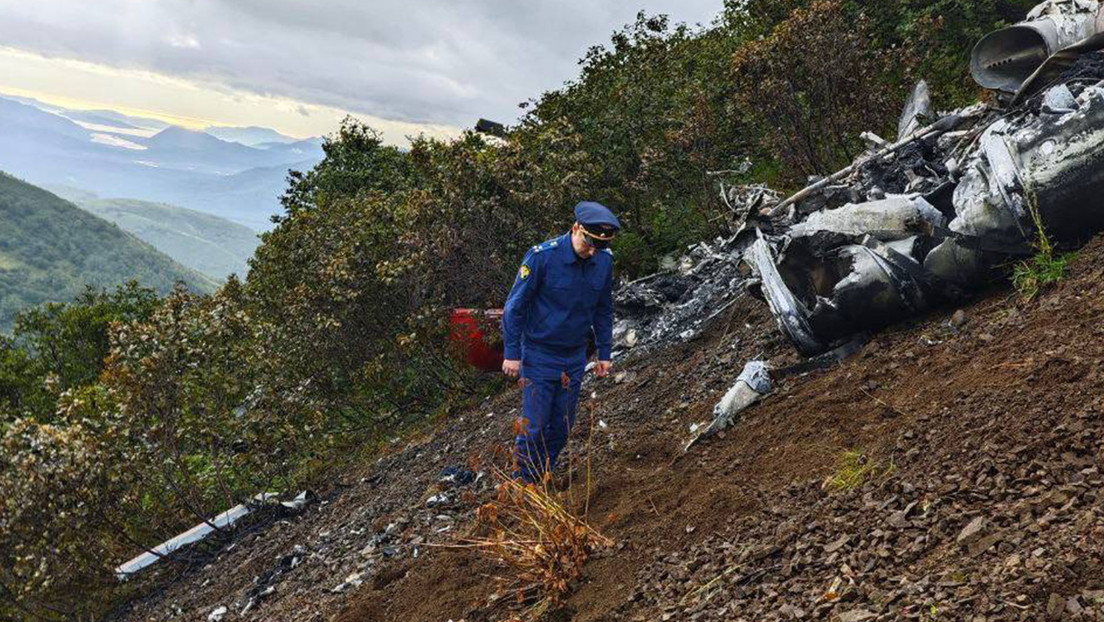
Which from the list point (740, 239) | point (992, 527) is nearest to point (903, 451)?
point (992, 527)

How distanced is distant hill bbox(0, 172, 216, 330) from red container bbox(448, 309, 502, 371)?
148 m

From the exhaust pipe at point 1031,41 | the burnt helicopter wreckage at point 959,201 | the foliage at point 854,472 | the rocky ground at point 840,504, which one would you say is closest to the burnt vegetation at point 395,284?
the rocky ground at point 840,504

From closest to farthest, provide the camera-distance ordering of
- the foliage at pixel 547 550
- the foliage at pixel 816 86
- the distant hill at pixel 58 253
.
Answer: the foliage at pixel 547 550 < the foliage at pixel 816 86 < the distant hill at pixel 58 253

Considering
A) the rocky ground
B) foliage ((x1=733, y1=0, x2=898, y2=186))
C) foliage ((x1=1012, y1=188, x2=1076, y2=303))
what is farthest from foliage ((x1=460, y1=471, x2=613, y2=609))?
foliage ((x1=733, y1=0, x2=898, y2=186))

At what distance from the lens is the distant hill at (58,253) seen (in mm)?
139000

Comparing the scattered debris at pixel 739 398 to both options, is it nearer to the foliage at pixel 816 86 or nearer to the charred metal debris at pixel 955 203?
the charred metal debris at pixel 955 203

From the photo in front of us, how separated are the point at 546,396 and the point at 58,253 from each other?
Answer: 182 meters

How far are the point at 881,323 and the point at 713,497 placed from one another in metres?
1.95

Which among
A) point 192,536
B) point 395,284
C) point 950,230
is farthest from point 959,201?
point 192,536

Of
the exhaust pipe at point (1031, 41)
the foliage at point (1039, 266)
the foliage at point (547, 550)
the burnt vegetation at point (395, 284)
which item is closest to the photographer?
the foliage at point (547, 550)

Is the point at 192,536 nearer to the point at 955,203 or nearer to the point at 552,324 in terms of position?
the point at 552,324

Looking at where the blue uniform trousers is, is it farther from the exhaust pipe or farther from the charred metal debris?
the exhaust pipe

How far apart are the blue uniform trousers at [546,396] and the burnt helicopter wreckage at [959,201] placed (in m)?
1.48

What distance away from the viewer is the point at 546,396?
4742 mm
